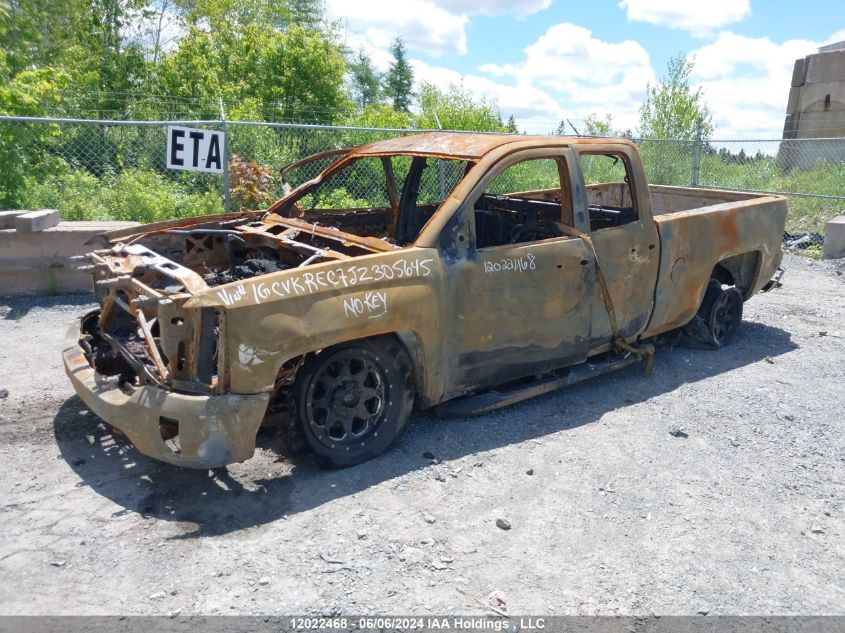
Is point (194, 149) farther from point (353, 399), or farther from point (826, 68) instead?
point (826, 68)

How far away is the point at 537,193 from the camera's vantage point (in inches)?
266

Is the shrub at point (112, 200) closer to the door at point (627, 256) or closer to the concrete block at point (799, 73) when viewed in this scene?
the door at point (627, 256)

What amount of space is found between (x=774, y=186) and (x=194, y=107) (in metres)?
14.8

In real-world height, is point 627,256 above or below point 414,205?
below

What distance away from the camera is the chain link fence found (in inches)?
338

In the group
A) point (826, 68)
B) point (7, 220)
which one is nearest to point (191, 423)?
point (7, 220)

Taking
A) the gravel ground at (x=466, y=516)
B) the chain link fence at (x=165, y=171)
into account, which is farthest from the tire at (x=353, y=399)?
the chain link fence at (x=165, y=171)

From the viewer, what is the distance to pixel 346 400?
4.06m

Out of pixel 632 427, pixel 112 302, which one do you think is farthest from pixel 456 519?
pixel 112 302

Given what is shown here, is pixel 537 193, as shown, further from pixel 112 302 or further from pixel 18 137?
pixel 18 137

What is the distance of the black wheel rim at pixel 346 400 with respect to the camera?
3980 millimetres

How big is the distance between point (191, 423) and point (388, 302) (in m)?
1.23

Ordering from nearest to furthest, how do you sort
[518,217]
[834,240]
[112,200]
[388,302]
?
[388,302]
[518,217]
[112,200]
[834,240]

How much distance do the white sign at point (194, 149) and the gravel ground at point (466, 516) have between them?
303 cm
